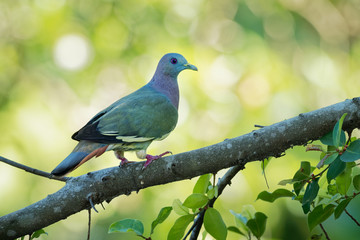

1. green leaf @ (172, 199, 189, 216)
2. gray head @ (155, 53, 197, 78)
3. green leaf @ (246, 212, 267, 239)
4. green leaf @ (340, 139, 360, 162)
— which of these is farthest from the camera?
gray head @ (155, 53, 197, 78)

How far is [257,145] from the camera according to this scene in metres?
2.14

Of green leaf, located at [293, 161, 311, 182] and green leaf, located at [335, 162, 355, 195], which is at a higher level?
green leaf, located at [293, 161, 311, 182]

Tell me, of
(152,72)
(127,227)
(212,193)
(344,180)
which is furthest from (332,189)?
(152,72)

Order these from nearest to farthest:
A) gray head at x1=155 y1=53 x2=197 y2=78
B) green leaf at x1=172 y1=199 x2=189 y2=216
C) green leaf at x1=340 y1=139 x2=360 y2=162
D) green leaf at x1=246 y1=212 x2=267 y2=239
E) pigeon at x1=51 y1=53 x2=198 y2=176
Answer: green leaf at x1=340 y1=139 x2=360 y2=162 < green leaf at x1=172 y1=199 x2=189 y2=216 < green leaf at x1=246 y1=212 x2=267 y2=239 < pigeon at x1=51 y1=53 x2=198 y2=176 < gray head at x1=155 y1=53 x2=197 y2=78

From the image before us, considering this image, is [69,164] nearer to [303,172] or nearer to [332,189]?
[303,172]

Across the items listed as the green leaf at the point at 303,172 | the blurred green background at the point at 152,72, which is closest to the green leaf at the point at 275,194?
the green leaf at the point at 303,172

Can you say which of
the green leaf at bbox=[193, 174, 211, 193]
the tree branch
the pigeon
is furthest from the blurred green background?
the green leaf at bbox=[193, 174, 211, 193]

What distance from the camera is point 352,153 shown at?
184 cm

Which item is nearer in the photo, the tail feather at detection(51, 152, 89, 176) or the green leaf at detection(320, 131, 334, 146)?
the green leaf at detection(320, 131, 334, 146)

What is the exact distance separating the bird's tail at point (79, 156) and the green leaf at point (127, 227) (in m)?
0.60

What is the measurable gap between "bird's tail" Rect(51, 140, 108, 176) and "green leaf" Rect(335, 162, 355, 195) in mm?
1393

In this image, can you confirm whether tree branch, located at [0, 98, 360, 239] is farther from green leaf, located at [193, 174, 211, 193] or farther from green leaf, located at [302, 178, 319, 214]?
green leaf, located at [302, 178, 319, 214]

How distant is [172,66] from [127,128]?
40.4 inches

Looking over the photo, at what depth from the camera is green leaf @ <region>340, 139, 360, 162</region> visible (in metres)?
1.82
